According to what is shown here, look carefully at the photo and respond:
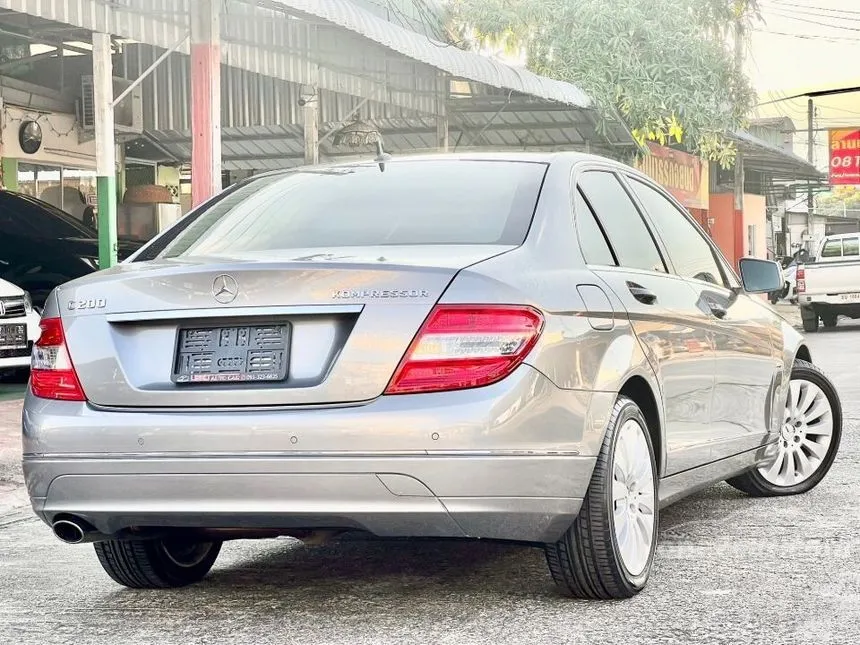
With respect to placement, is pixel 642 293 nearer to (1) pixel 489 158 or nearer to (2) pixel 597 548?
(1) pixel 489 158

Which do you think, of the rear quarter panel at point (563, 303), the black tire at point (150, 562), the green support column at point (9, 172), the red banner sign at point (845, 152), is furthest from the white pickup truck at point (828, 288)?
the red banner sign at point (845, 152)

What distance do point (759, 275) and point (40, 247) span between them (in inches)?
397

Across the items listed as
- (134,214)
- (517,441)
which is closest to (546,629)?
(517,441)

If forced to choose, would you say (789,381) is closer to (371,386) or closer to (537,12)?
(371,386)

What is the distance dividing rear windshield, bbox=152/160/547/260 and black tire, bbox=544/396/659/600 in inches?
29.3

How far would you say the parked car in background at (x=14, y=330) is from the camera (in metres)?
12.6

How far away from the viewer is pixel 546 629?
4.50 metres

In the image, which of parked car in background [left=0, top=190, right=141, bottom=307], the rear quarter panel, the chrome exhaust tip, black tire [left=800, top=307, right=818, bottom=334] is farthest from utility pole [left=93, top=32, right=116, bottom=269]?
black tire [left=800, top=307, right=818, bottom=334]

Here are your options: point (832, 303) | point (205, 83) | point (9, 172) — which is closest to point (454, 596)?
point (205, 83)

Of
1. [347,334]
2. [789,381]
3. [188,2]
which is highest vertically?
[188,2]

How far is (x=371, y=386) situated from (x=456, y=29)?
2566 cm

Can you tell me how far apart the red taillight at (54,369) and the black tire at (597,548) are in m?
1.58

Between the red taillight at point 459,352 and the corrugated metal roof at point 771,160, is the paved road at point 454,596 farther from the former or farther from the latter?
the corrugated metal roof at point 771,160

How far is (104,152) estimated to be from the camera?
13.5m
